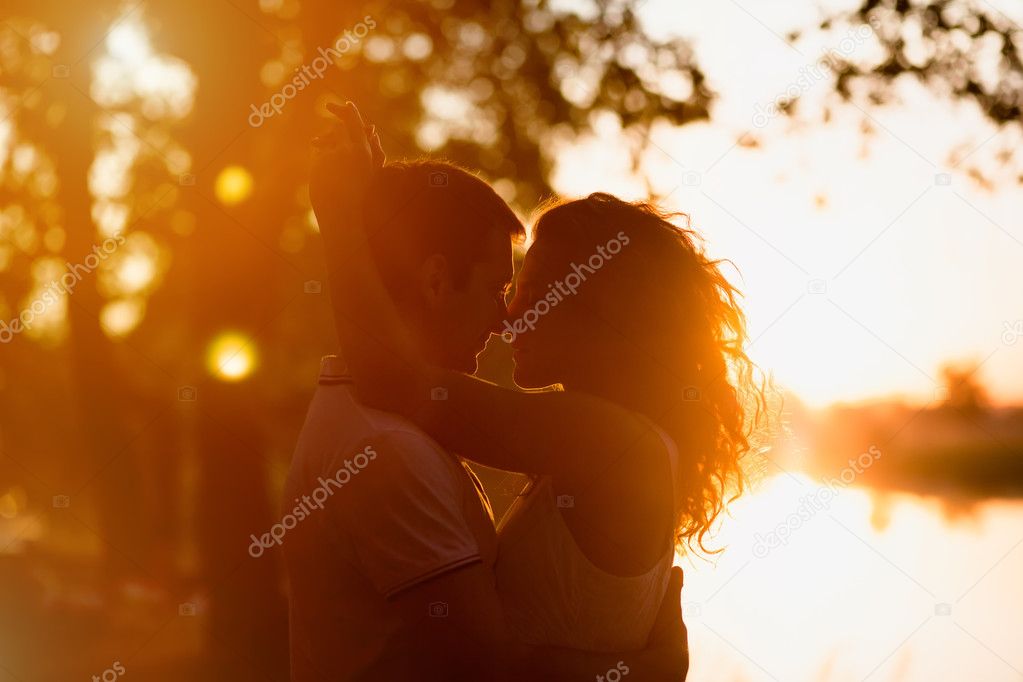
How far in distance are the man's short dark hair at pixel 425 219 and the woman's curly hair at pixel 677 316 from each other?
38 cm

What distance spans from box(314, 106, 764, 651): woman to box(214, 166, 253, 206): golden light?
667 centimetres

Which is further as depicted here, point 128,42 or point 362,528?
point 128,42

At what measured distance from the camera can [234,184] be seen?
31.9 ft

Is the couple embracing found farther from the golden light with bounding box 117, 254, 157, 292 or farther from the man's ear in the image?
the golden light with bounding box 117, 254, 157, 292

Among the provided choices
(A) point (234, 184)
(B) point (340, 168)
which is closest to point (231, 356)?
(A) point (234, 184)

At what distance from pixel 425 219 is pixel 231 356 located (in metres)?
7.15

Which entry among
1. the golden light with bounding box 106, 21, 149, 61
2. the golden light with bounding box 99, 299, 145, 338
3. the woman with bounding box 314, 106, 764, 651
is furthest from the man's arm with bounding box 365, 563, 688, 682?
the golden light with bounding box 99, 299, 145, 338

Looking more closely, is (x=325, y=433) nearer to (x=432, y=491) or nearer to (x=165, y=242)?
(x=432, y=491)

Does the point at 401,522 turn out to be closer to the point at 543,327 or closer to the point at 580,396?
the point at 580,396

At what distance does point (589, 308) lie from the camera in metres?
3.37

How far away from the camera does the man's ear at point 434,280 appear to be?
10.3 ft

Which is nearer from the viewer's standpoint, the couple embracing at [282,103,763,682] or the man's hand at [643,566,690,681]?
the couple embracing at [282,103,763,682]

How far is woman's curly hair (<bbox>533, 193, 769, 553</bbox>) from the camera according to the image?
342cm

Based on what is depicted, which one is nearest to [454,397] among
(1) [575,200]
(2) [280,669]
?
(1) [575,200]
